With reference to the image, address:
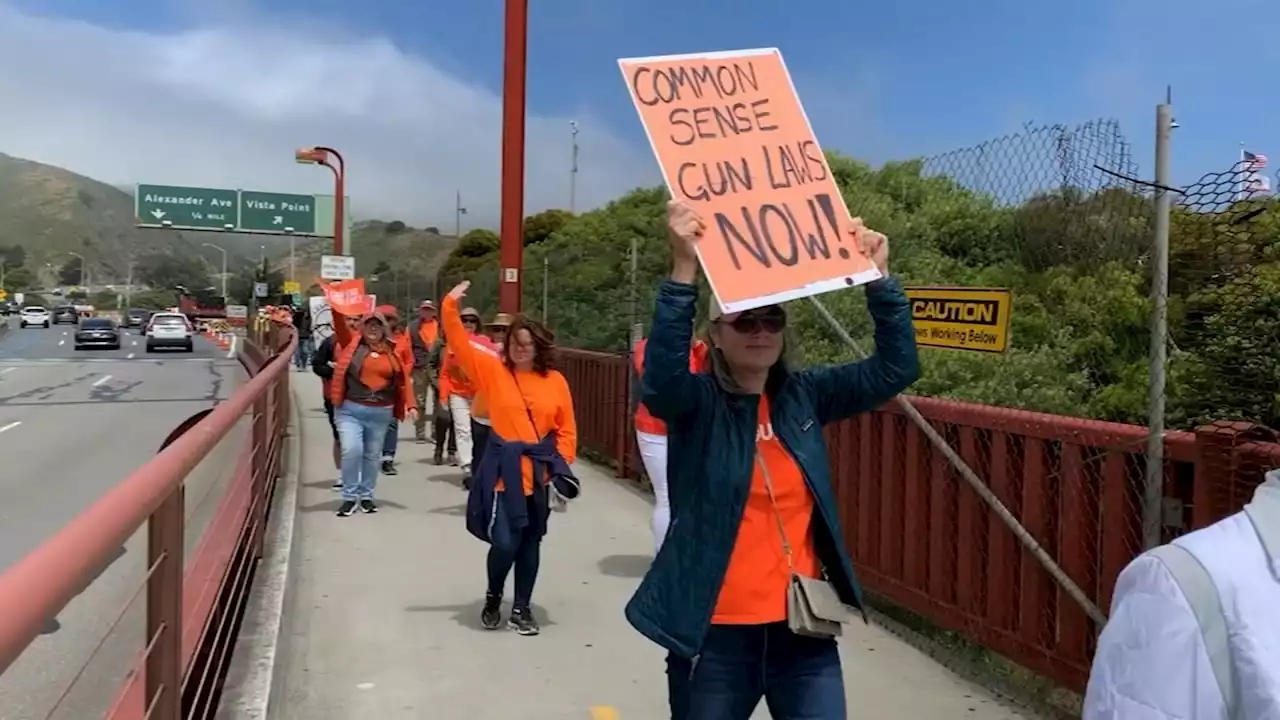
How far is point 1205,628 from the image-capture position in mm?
1210

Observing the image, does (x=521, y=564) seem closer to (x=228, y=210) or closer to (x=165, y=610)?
(x=165, y=610)

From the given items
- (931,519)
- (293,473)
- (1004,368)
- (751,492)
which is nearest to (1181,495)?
(931,519)

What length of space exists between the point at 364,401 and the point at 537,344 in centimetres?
379

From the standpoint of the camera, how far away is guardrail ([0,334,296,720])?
169 centimetres

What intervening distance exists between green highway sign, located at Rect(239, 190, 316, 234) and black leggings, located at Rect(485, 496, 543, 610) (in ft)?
174

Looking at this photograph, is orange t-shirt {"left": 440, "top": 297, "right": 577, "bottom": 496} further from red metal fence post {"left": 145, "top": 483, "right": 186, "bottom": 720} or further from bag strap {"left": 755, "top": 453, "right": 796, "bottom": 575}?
bag strap {"left": 755, "top": 453, "right": 796, "bottom": 575}

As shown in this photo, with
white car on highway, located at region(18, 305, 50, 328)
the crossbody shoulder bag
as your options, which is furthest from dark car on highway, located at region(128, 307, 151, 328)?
the crossbody shoulder bag

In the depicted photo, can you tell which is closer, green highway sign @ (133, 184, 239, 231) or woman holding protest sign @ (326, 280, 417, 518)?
woman holding protest sign @ (326, 280, 417, 518)

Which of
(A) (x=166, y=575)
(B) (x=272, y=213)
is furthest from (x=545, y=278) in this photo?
(B) (x=272, y=213)

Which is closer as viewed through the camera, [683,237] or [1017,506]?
[683,237]

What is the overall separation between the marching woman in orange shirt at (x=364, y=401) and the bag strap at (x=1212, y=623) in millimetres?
8524

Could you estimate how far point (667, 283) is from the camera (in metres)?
2.81

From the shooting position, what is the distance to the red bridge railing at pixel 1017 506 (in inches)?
159

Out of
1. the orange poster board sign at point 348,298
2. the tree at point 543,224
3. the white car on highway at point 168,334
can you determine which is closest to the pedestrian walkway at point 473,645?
the orange poster board sign at point 348,298
